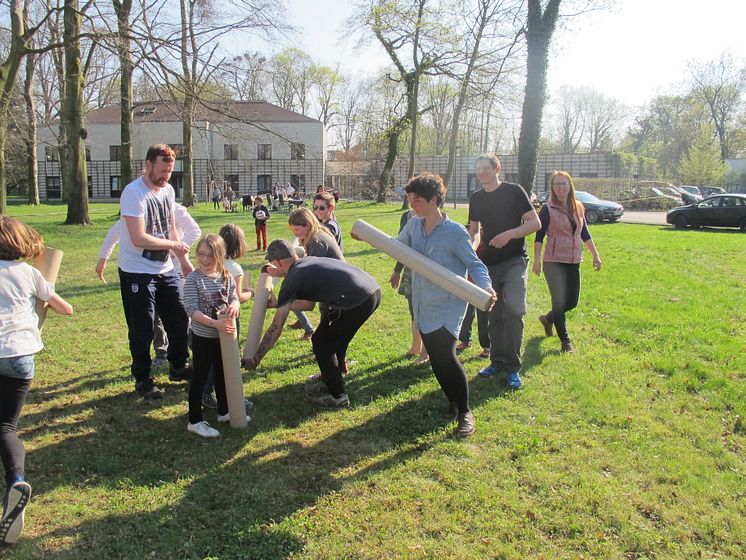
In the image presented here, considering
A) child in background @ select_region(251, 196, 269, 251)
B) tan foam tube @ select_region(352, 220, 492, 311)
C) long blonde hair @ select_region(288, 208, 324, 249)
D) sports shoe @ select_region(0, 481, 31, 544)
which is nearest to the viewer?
sports shoe @ select_region(0, 481, 31, 544)

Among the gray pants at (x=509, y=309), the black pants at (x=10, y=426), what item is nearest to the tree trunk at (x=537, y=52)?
the gray pants at (x=509, y=309)

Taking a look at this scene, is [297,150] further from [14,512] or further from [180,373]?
[14,512]

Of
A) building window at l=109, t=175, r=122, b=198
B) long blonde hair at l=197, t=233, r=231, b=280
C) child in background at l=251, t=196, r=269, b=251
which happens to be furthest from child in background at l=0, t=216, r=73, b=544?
building window at l=109, t=175, r=122, b=198

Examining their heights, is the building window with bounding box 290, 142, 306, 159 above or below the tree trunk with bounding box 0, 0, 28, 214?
below

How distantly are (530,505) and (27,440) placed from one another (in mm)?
3449

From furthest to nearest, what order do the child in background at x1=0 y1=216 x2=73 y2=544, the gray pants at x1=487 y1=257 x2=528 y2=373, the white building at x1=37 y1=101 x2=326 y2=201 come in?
1. the white building at x1=37 y1=101 x2=326 y2=201
2. the gray pants at x1=487 y1=257 x2=528 y2=373
3. the child in background at x1=0 y1=216 x2=73 y2=544

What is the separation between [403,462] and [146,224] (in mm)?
2719

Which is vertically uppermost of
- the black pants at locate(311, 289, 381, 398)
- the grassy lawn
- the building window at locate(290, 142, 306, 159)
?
the building window at locate(290, 142, 306, 159)

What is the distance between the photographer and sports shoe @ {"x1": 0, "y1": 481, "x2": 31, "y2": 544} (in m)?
2.85

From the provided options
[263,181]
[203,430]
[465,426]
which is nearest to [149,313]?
[203,430]

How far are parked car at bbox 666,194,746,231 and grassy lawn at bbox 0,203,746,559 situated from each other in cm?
1753

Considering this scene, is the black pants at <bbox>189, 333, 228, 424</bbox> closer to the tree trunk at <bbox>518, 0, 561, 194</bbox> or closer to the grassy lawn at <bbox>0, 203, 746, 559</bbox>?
the grassy lawn at <bbox>0, 203, 746, 559</bbox>

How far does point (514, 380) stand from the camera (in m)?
5.00

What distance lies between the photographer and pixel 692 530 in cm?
301
